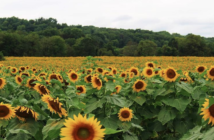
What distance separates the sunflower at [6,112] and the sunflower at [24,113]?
53mm

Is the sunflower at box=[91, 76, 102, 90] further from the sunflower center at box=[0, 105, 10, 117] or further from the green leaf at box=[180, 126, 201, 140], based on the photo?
the green leaf at box=[180, 126, 201, 140]

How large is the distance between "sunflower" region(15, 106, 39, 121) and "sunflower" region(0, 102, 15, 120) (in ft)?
0.17

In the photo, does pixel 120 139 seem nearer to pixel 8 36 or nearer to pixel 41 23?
pixel 8 36

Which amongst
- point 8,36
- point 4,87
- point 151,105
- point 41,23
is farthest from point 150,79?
point 41,23

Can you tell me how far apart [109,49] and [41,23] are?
59.4 metres

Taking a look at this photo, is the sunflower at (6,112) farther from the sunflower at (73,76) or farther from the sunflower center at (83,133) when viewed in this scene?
the sunflower at (73,76)

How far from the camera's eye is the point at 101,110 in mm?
3691

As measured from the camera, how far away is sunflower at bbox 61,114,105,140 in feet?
4.89

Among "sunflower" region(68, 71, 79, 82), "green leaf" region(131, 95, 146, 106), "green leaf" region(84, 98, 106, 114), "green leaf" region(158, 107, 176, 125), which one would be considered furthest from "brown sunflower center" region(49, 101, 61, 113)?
"sunflower" region(68, 71, 79, 82)

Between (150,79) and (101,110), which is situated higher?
(150,79)

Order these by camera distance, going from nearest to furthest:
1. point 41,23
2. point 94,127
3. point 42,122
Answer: point 94,127, point 42,122, point 41,23

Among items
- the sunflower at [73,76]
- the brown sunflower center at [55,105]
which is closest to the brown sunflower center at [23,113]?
the brown sunflower center at [55,105]

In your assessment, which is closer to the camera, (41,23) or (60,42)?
(60,42)

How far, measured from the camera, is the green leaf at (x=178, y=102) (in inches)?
149
